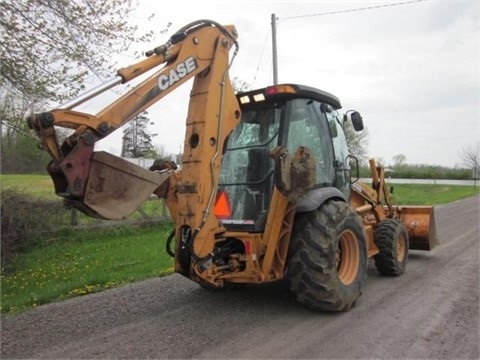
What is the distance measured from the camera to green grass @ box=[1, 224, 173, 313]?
252 inches

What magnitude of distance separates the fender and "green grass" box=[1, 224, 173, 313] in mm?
3155

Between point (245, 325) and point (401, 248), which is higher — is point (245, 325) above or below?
below

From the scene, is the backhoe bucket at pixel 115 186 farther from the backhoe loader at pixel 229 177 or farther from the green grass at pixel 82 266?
the green grass at pixel 82 266

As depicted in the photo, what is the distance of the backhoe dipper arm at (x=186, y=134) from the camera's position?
3.79m

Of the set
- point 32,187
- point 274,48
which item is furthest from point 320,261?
point 274,48

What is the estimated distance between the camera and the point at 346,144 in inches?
262

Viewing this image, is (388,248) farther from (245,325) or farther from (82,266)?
(82,266)

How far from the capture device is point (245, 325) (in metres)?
4.71

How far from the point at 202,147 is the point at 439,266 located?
5.22 meters

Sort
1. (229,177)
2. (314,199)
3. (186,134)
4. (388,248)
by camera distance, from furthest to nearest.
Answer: (388,248) < (229,177) < (314,199) < (186,134)

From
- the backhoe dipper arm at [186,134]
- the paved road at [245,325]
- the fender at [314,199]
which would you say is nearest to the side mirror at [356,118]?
the fender at [314,199]

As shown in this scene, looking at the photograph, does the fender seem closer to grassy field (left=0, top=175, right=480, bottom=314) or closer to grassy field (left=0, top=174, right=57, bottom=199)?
grassy field (left=0, top=175, right=480, bottom=314)

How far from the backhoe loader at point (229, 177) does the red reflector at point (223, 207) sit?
13 millimetres

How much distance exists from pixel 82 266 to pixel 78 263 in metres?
0.31
